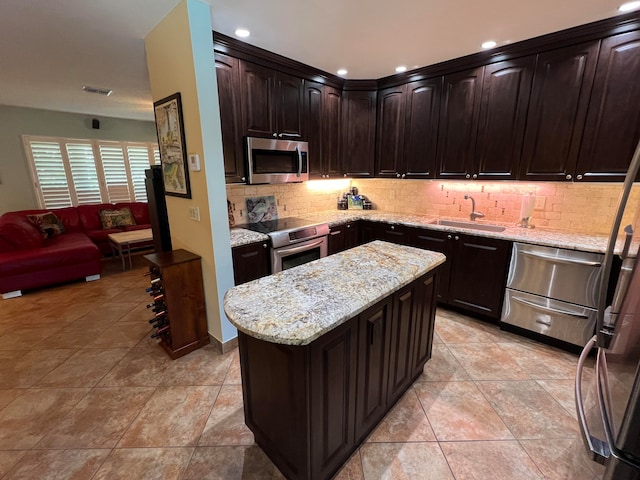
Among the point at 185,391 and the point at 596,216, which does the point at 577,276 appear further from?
the point at 185,391

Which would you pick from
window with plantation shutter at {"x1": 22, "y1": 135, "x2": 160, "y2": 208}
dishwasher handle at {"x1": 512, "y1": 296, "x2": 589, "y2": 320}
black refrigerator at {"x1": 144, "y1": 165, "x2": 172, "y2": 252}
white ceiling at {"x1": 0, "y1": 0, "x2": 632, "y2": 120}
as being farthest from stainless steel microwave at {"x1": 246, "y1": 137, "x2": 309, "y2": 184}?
window with plantation shutter at {"x1": 22, "y1": 135, "x2": 160, "y2": 208}

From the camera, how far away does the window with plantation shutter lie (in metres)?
5.14

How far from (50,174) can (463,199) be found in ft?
23.3

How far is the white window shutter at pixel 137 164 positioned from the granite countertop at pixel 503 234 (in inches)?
189

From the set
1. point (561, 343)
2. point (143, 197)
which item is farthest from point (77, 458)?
point (143, 197)

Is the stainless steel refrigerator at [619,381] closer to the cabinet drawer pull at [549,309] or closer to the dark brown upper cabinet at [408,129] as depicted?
the cabinet drawer pull at [549,309]

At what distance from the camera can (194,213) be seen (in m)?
2.34

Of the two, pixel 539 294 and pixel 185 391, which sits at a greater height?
pixel 539 294

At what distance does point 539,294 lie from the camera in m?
2.47

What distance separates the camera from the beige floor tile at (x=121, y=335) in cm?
259

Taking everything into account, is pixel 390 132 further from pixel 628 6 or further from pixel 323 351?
pixel 323 351

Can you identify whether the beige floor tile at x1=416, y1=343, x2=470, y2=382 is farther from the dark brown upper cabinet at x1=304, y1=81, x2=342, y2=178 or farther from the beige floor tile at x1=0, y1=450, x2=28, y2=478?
the beige floor tile at x1=0, y1=450, x2=28, y2=478

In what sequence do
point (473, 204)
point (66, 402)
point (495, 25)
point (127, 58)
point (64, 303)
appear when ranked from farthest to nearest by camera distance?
point (64, 303)
point (473, 204)
point (127, 58)
point (495, 25)
point (66, 402)

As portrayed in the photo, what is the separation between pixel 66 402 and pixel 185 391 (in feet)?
2.61
